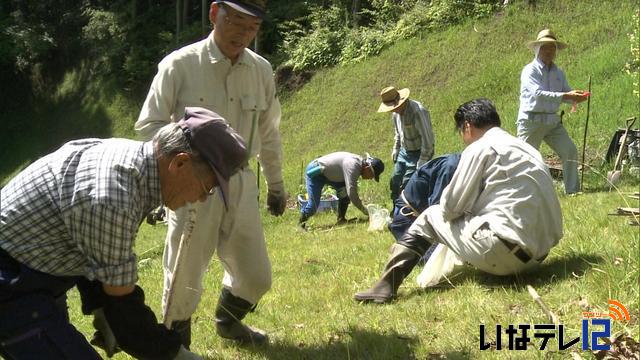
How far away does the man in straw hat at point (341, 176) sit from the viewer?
983cm

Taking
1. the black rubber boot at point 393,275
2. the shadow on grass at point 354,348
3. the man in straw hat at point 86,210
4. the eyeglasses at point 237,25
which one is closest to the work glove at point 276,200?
the black rubber boot at point 393,275

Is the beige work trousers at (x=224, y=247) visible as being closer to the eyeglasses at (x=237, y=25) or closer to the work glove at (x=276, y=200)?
the work glove at (x=276, y=200)

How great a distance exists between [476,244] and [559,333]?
1194 millimetres

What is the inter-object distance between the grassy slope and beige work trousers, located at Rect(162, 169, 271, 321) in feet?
1.53

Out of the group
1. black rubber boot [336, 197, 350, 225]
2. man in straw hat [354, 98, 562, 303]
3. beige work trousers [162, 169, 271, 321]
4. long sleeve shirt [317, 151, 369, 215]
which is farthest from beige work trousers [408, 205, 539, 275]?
black rubber boot [336, 197, 350, 225]

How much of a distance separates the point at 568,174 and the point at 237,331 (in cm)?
566

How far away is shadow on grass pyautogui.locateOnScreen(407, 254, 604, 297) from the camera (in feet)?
14.9

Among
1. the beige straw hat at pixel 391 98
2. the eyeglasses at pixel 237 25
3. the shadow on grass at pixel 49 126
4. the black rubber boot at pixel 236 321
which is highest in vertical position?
the eyeglasses at pixel 237 25

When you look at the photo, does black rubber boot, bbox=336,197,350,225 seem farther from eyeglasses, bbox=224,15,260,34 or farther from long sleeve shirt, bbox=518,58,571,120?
eyeglasses, bbox=224,15,260,34

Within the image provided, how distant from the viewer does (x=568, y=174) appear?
8523 mm

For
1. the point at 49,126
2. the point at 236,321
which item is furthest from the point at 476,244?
the point at 49,126

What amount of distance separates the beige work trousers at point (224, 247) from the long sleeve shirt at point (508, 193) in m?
1.44

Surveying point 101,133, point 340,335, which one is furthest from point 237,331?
point 101,133

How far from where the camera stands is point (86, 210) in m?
2.55
